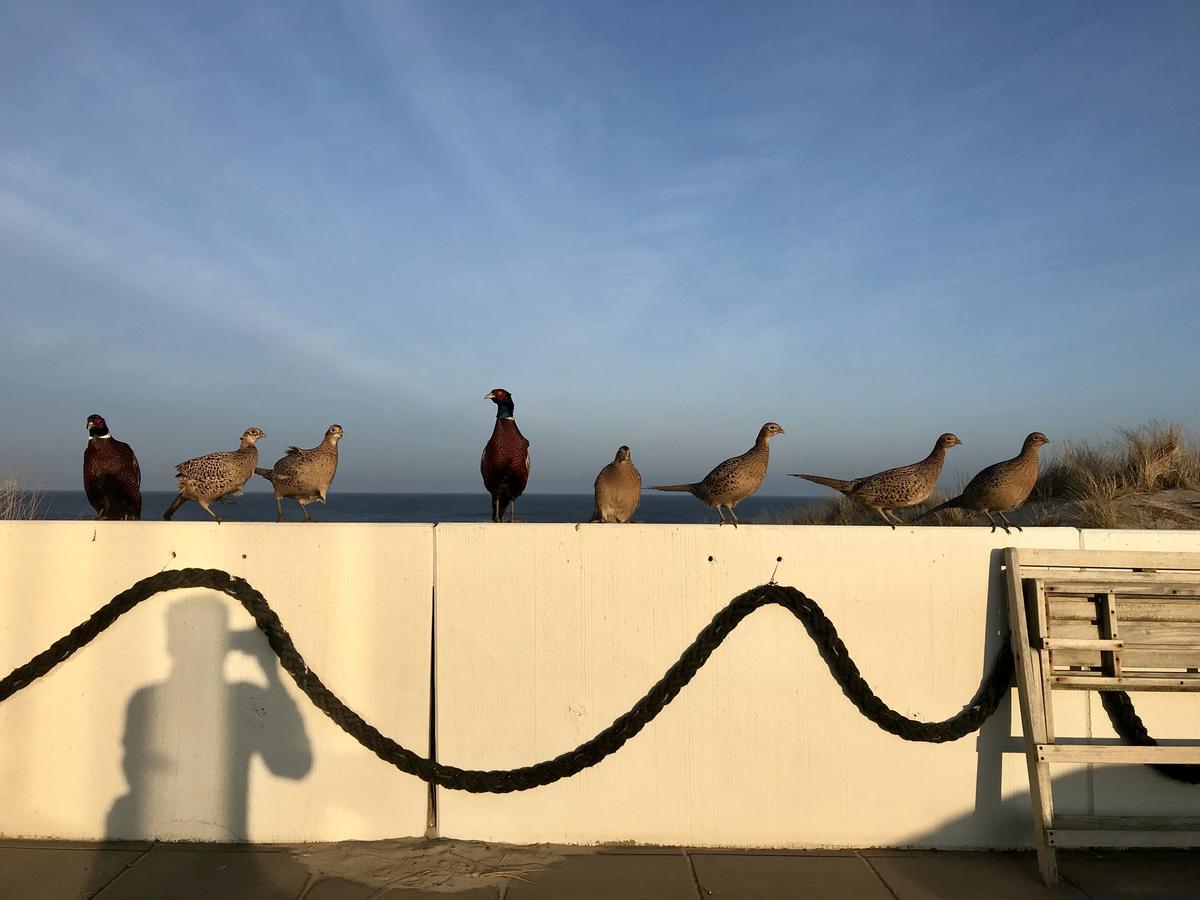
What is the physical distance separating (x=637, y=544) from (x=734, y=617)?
0.55 m

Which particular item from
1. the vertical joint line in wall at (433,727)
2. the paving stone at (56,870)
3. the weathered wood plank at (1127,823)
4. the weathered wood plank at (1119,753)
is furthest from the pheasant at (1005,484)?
the paving stone at (56,870)

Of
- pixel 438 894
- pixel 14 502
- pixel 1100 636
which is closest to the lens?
pixel 438 894

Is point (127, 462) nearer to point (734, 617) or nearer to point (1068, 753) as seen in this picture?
point (734, 617)

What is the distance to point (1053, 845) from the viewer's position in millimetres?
3367

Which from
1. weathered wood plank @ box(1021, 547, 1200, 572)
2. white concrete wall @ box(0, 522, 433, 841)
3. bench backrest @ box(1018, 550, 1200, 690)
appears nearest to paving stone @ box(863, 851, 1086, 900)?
bench backrest @ box(1018, 550, 1200, 690)

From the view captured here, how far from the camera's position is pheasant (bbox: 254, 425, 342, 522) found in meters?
4.74

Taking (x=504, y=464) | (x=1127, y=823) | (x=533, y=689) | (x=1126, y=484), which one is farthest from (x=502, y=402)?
(x=1126, y=484)

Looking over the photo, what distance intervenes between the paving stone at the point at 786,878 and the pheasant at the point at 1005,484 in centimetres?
211

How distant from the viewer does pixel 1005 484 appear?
455 cm

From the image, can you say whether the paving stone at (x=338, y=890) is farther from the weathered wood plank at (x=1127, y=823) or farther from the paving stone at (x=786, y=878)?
the weathered wood plank at (x=1127, y=823)

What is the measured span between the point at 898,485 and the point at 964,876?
208cm

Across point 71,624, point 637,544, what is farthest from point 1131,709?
point 71,624

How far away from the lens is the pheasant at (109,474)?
16.2ft

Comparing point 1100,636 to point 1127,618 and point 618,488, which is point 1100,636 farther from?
point 618,488
